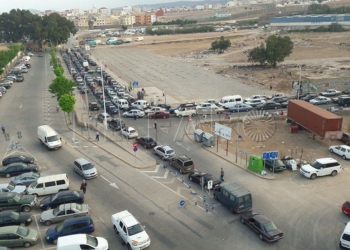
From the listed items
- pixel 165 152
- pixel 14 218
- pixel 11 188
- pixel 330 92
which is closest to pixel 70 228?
pixel 14 218

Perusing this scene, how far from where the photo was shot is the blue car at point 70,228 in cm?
1841

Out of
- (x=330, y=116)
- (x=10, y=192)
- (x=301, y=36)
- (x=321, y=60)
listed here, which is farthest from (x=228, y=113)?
(x=301, y=36)

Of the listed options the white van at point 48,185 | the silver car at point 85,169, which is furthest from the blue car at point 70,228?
the silver car at point 85,169

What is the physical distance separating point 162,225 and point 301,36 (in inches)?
5072

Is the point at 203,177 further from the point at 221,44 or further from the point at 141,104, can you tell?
the point at 221,44

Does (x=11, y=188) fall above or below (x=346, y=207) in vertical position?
above

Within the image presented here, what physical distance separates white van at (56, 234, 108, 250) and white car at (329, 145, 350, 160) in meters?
21.7

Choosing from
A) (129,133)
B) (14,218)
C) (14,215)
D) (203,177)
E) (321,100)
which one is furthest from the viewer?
(321,100)

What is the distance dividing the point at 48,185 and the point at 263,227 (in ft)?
47.2

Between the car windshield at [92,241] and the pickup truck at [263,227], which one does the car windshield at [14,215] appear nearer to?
the car windshield at [92,241]

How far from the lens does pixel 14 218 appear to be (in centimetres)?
1981

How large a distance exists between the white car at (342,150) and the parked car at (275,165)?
632cm

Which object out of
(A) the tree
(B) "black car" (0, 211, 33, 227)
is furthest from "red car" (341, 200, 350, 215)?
(A) the tree

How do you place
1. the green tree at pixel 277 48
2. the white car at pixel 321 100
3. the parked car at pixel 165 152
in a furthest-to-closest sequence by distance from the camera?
the green tree at pixel 277 48 < the white car at pixel 321 100 < the parked car at pixel 165 152
